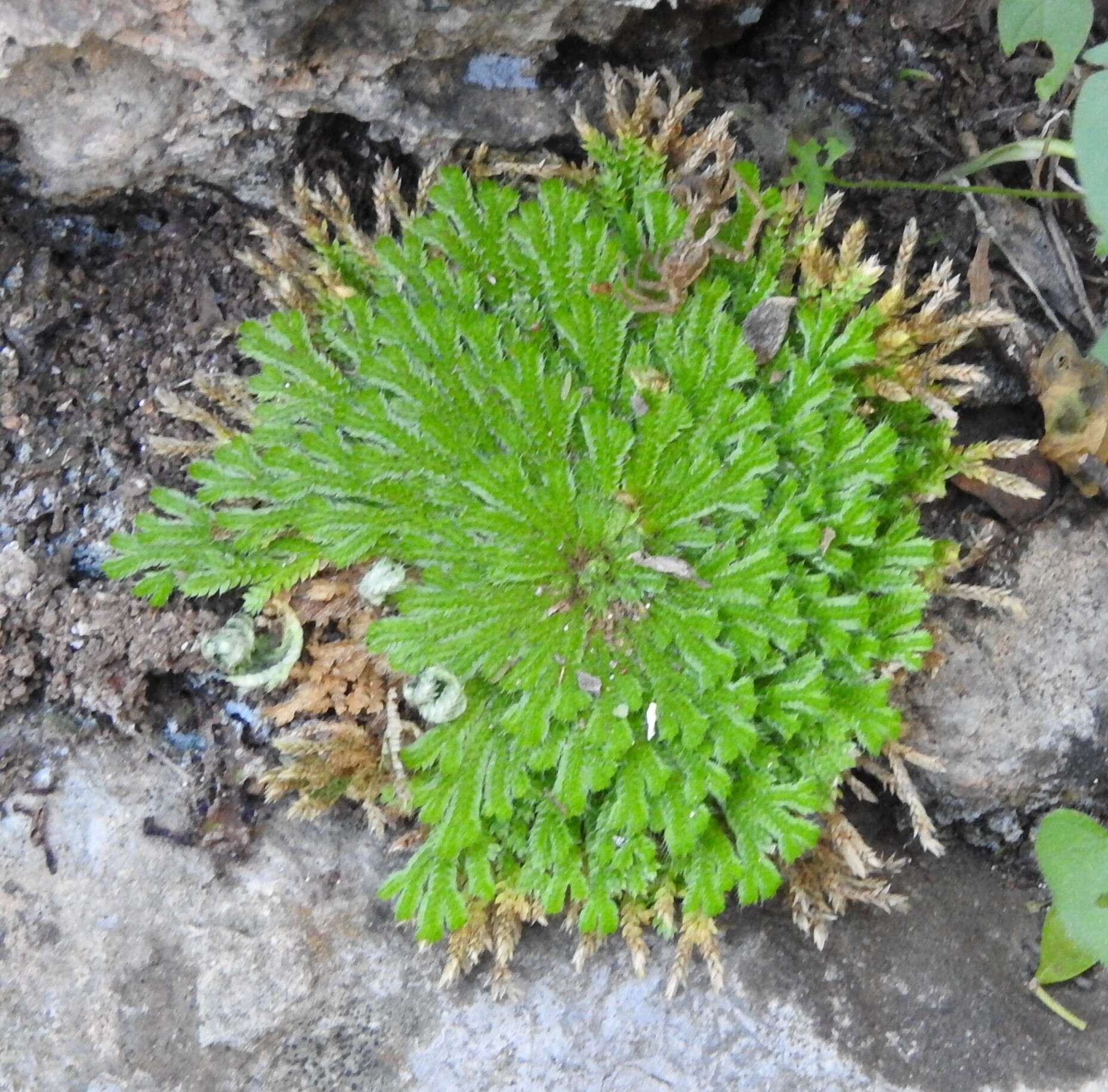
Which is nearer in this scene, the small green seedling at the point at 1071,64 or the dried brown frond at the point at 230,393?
the small green seedling at the point at 1071,64

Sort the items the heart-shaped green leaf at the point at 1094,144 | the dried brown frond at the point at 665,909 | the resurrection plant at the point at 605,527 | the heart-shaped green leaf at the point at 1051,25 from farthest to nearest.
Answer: the dried brown frond at the point at 665,909
the resurrection plant at the point at 605,527
the heart-shaped green leaf at the point at 1051,25
the heart-shaped green leaf at the point at 1094,144

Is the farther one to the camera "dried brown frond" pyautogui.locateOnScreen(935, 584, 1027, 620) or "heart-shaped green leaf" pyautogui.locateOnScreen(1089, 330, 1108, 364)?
"dried brown frond" pyautogui.locateOnScreen(935, 584, 1027, 620)

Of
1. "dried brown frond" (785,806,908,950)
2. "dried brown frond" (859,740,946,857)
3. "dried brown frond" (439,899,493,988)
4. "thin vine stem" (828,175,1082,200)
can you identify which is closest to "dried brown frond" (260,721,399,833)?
"dried brown frond" (439,899,493,988)

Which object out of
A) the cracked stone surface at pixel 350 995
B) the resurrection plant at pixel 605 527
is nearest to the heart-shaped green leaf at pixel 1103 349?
the resurrection plant at pixel 605 527

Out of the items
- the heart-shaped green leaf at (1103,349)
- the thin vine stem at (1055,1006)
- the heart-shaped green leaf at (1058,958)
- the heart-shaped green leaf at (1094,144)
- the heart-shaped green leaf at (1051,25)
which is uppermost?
the heart-shaped green leaf at (1051,25)

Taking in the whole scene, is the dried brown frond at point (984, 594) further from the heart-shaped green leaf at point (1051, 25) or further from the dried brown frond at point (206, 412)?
the dried brown frond at point (206, 412)

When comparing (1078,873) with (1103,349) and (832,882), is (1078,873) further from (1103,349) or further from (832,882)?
(1103,349)

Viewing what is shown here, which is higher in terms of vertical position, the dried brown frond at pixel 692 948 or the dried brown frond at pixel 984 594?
the dried brown frond at pixel 984 594

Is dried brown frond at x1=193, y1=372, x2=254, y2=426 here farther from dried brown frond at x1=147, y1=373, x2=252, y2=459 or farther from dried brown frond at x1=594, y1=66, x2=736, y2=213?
dried brown frond at x1=594, y1=66, x2=736, y2=213

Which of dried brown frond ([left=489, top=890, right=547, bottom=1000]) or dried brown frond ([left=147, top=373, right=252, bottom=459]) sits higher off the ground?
dried brown frond ([left=147, top=373, right=252, bottom=459])
